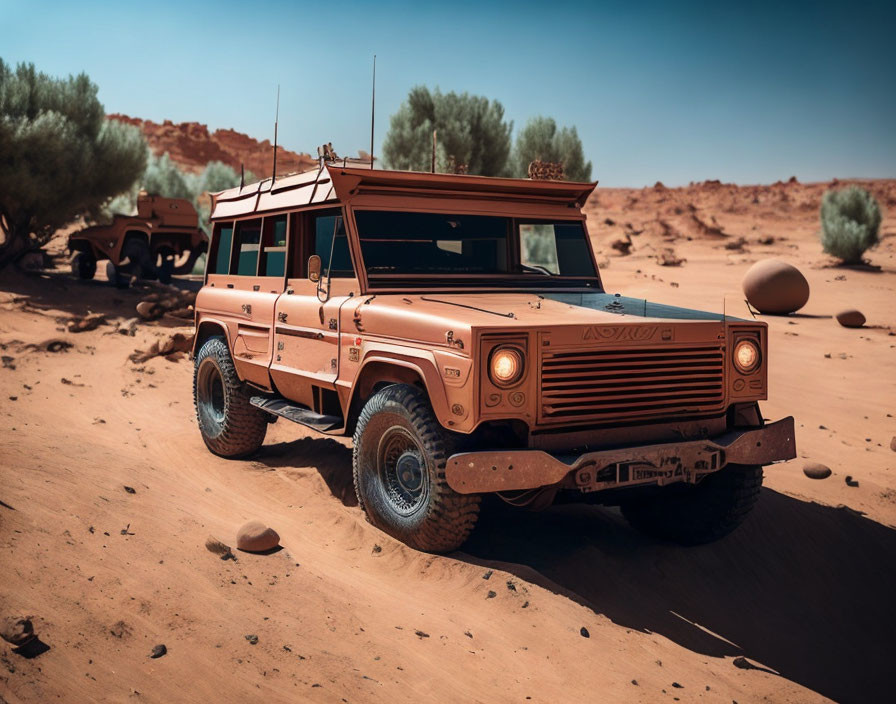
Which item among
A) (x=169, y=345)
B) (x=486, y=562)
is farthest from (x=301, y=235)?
(x=169, y=345)

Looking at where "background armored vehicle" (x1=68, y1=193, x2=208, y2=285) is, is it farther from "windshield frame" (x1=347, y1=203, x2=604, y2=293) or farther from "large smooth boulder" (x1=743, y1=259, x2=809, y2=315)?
"windshield frame" (x1=347, y1=203, x2=604, y2=293)

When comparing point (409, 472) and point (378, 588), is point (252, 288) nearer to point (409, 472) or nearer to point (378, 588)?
point (409, 472)

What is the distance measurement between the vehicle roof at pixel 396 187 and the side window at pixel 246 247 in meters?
0.27

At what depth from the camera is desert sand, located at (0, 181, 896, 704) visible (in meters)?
3.77

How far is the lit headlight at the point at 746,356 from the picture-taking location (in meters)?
5.19

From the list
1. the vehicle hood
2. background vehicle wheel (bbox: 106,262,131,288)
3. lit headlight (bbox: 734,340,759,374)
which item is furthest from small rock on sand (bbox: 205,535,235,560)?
background vehicle wheel (bbox: 106,262,131,288)

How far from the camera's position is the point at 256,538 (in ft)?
16.7

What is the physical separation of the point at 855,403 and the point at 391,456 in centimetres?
760

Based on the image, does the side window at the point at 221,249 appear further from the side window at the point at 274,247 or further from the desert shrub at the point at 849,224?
the desert shrub at the point at 849,224

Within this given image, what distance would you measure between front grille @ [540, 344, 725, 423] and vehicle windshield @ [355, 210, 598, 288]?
133 centimetres

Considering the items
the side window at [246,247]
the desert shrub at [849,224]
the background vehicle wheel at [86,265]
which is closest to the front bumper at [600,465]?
the side window at [246,247]

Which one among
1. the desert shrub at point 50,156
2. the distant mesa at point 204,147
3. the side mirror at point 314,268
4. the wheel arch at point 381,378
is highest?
the distant mesa at point 204,147

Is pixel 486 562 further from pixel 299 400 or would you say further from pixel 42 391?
pixel 42 391

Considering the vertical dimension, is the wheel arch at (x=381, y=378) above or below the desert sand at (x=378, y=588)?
above
